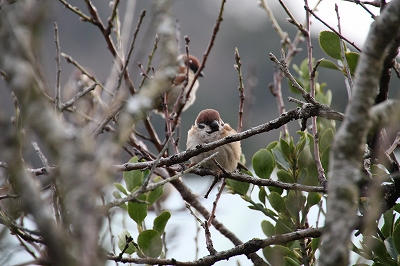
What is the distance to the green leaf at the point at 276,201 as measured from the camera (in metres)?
2.58

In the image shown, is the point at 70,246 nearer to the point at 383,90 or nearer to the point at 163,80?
the point at 163,80

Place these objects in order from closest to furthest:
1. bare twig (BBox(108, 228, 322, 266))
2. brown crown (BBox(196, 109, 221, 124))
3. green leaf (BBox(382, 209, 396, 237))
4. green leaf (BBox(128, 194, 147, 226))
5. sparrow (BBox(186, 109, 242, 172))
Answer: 1. bare twig (BBox(108, 228, 322, 266))
2. green leaf (BBox(382, 209, 396, 237))
3. green leaf (BBox(128, 194, 147, 226))
4. sparrow (BBox(186, 109, 242, 172))
5. brown crown (BBox(196, 109, 221, 124))

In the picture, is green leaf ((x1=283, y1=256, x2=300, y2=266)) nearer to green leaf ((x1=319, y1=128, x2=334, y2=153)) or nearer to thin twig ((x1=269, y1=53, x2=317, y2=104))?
green leaf ((x1=319, y1=128, x2=334, y2=153))

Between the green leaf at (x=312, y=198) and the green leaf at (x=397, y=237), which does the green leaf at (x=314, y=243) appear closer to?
the green leaf at (x=312, y=198)

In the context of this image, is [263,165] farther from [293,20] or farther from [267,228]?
[293,20]

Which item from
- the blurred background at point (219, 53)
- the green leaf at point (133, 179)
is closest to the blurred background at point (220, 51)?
the blurred background at point (219, 53)

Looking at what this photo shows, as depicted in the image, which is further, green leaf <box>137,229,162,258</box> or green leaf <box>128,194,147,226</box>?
green leaf <box>128,194,147,226</box>

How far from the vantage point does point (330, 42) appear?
244cm

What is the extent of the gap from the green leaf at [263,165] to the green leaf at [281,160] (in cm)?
3

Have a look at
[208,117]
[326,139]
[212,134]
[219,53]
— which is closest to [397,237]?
[326,139]

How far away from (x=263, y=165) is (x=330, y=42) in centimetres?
79

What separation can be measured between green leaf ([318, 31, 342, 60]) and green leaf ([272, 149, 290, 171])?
2.17 feet

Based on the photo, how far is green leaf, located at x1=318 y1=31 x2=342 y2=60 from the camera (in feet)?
7.97

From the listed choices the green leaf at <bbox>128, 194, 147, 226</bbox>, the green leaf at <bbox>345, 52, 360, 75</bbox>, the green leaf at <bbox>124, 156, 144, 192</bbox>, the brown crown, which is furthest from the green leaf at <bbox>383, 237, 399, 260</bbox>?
the brown crown
